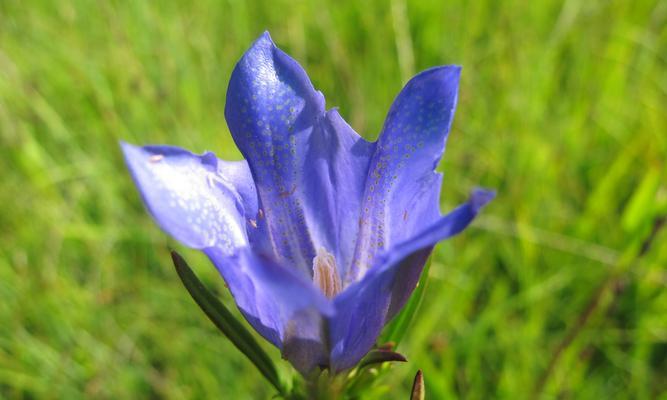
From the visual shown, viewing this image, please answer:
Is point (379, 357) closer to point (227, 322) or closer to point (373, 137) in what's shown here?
point (227, 322)

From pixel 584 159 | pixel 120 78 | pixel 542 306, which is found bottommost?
pixel 542 306

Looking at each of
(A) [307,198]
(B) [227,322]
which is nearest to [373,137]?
(A) [307,198]

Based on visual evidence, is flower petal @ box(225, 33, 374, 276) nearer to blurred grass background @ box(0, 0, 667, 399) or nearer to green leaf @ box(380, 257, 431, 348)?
green leaf @ box(380, 257, 431, 348)

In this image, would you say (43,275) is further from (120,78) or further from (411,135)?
(411,135)

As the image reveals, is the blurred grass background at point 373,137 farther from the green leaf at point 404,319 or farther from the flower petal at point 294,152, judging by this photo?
the flower petal at point 294,152

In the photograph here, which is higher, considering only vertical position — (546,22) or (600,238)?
(546,22)

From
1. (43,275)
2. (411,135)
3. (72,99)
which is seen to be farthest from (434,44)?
(411,135)

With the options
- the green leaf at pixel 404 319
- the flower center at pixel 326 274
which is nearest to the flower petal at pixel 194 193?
the flower center at pixel 326 274
